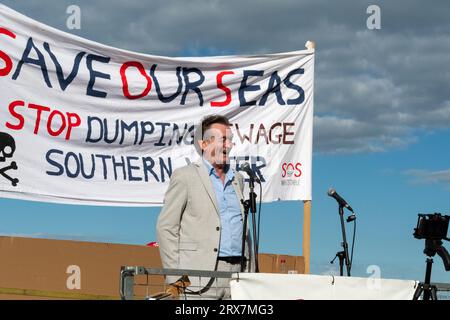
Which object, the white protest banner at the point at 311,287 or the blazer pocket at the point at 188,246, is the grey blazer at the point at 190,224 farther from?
the white protest banner at the point at 311,287

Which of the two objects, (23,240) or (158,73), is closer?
(23,240)

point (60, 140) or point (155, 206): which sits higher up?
point (60, 140)

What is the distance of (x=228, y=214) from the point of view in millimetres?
5527

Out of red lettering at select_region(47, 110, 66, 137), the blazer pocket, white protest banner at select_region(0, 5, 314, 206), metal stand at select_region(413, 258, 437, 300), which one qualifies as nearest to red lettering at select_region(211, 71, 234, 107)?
white protest banner at select_region(0, 5, 314, 206)

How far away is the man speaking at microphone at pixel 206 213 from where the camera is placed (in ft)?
17.4

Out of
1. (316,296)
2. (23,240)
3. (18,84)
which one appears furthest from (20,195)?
(316,296)

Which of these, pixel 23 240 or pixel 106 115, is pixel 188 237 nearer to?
pixel 23 240

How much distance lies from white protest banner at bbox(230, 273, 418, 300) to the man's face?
4.00 feet

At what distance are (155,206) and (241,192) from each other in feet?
7.44

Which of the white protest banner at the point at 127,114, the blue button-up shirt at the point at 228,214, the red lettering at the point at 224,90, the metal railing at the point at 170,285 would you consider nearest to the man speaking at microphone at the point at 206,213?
the blue button-up shirt at the point at 228,214

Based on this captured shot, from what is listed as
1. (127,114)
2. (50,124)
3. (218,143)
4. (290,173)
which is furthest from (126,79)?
(218,143)

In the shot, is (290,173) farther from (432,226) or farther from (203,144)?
(432,226)

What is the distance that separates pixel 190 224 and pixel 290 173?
301cm
